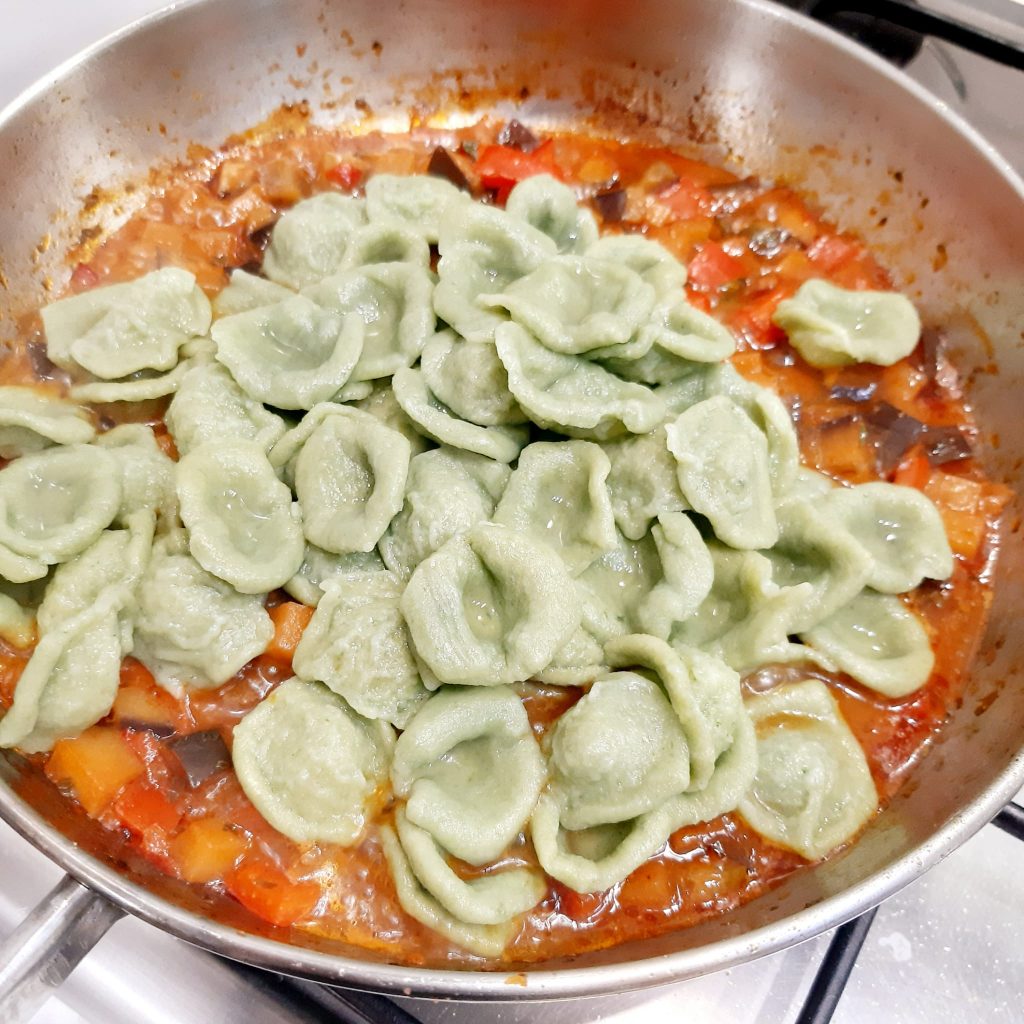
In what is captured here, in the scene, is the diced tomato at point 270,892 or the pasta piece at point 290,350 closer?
the diced tomato at point 270,892

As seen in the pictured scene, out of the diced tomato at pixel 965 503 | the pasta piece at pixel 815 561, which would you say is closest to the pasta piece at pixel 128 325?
the pasta piece at pixel 815 561

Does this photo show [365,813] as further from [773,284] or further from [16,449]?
[773,284]

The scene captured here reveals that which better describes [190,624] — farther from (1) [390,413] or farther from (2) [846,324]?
(2) [846,324]

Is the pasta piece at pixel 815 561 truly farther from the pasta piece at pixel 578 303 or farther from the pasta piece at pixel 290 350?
the pasta piece at pixel 290 350

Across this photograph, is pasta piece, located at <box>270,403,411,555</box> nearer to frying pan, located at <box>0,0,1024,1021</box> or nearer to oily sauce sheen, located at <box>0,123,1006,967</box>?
oily sauce sheen, located at <box>0,123,1006,967</box>

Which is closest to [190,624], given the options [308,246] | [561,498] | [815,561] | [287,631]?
[287,631]

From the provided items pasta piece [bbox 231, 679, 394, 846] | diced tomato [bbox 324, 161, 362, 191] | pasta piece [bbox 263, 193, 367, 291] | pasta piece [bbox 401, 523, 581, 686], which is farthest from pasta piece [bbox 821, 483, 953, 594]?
diced tomato [bbox 324, 161, 362, 191]
